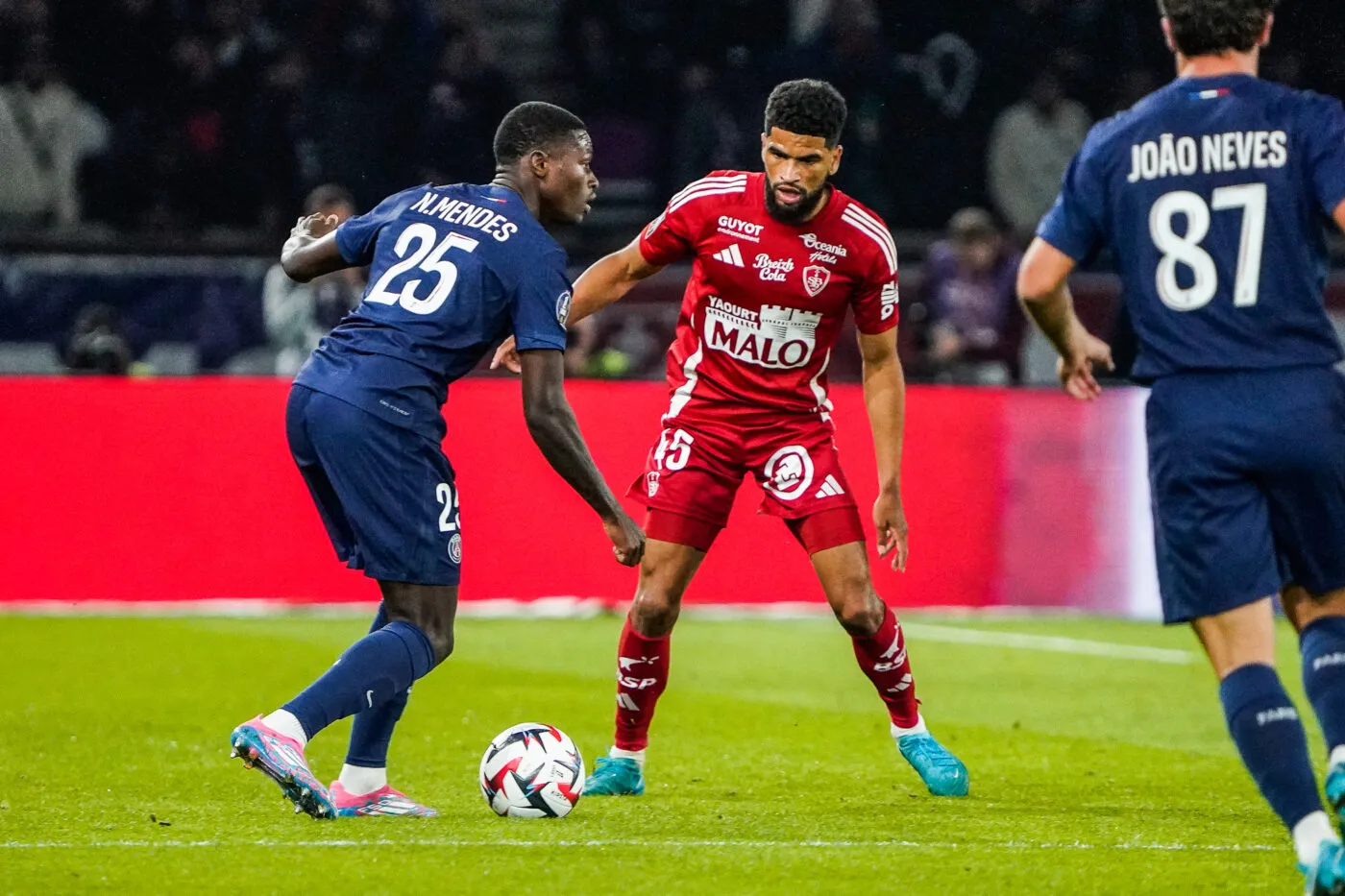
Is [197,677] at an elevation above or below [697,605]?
above

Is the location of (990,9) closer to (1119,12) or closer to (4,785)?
(1119,12)

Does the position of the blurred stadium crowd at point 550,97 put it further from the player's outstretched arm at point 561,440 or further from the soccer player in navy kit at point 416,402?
the player's outstretched arm at point 561,440

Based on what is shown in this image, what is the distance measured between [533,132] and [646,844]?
208 cm

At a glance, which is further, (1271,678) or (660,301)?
(660,301)

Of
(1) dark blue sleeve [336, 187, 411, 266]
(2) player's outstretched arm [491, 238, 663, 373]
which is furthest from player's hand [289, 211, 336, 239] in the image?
(2) player's outstretched arm [491, 238, 663, 373]

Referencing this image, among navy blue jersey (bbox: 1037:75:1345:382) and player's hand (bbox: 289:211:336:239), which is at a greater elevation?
navy blue jersey (bbox: 1037:75:1345:382)

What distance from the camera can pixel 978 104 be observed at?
16859 mm

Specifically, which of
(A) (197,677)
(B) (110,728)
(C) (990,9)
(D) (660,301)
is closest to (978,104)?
(C) (990,9)

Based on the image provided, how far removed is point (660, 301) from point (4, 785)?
8.09 meters

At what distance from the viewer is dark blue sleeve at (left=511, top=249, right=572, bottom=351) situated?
18.2 ft

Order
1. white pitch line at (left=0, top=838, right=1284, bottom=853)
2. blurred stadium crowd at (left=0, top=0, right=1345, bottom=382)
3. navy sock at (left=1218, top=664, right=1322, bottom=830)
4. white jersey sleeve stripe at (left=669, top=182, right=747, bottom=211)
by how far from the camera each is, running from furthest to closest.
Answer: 1. blurred stadium crowd at (left=0, top=0, right=1345, bottom=382)
2. white jersey sleeve stripe at (left=669, top=182, right=747, bottom=211)
3. white pitch line at (left=0, top=838, right=1284, bottom=853)
4. navy sock at (left=1218, top=664, right=1322, bottom=830)

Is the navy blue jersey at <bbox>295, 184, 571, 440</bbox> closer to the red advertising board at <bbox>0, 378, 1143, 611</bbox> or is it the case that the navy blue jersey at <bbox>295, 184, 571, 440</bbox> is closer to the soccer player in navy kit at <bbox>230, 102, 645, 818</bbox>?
the soccer player in navy kit at <bbox>230, 102, 645, 818</bbox>

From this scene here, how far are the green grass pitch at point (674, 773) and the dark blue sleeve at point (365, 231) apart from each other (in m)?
1.63

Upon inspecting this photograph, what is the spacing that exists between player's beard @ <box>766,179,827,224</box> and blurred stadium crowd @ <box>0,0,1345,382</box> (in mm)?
7454
